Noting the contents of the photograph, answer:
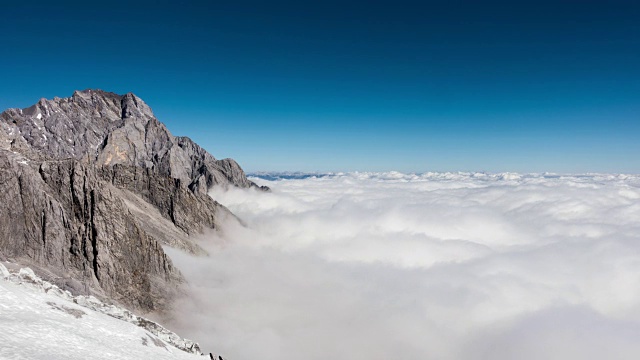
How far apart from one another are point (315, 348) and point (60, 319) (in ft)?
366

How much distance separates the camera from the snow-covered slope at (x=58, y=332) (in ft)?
86.3

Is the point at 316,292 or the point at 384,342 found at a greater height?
the point at 316,292

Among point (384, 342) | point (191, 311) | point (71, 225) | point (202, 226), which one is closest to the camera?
point (71, 225)

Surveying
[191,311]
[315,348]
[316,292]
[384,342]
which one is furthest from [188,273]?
[384,342]

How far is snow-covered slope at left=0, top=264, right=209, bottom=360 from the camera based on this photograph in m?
26.3

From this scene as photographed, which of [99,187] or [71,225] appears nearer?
[71,225]

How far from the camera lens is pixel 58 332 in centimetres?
3067

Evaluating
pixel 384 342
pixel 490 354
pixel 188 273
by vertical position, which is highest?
pixel 188 273

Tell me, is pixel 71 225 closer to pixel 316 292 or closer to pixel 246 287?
pixel 246 287

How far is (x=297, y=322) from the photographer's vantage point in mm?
146250

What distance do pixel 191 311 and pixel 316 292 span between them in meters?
88.6

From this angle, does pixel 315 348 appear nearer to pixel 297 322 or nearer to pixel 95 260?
pixel 297 322

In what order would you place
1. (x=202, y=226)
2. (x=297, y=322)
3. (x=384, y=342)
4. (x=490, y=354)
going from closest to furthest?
(x=297, y=322) → (x=384, y=342) → (x=490, y=354) → (x=202, y=226)

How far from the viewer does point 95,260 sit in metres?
95.9
